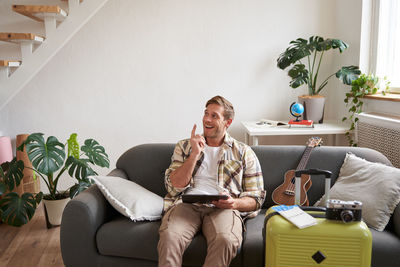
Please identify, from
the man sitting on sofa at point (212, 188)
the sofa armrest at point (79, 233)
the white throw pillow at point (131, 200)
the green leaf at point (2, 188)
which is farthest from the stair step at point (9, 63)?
the man sitting on sofa at point (212, 188)

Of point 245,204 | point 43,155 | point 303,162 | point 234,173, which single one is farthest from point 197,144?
point 43,155

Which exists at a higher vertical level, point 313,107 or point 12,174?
point 313,107

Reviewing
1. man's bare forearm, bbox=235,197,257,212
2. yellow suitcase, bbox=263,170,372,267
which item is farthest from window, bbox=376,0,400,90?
yellow suitcase, bbox=263,170,372,267

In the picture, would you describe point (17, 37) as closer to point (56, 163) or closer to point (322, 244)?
point (56, 163)

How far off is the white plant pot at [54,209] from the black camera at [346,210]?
2.17 meters

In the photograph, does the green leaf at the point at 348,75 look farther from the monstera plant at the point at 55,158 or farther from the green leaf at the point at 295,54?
the monstera plant at the point at 55,158

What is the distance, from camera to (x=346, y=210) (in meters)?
1.62

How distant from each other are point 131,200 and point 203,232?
463 millimetres

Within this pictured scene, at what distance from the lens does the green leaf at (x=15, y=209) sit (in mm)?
2670

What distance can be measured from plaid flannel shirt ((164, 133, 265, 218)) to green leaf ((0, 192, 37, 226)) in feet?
3.83

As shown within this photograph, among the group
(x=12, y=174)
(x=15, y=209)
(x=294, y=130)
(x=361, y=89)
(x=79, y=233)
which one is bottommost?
(x=15, y=209)

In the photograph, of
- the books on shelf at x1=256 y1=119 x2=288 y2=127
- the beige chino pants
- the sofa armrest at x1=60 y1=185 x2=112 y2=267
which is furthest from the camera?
the books on shelf at x1=256 y1=119 x2=288 y2=127

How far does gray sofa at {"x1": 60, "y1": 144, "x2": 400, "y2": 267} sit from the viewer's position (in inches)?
75.6

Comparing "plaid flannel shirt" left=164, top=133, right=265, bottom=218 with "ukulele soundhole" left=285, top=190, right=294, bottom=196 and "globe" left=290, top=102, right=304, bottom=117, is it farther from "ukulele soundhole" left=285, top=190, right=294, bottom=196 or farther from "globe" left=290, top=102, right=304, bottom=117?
"globe" left=290, top=102, right=304, bottom=117
